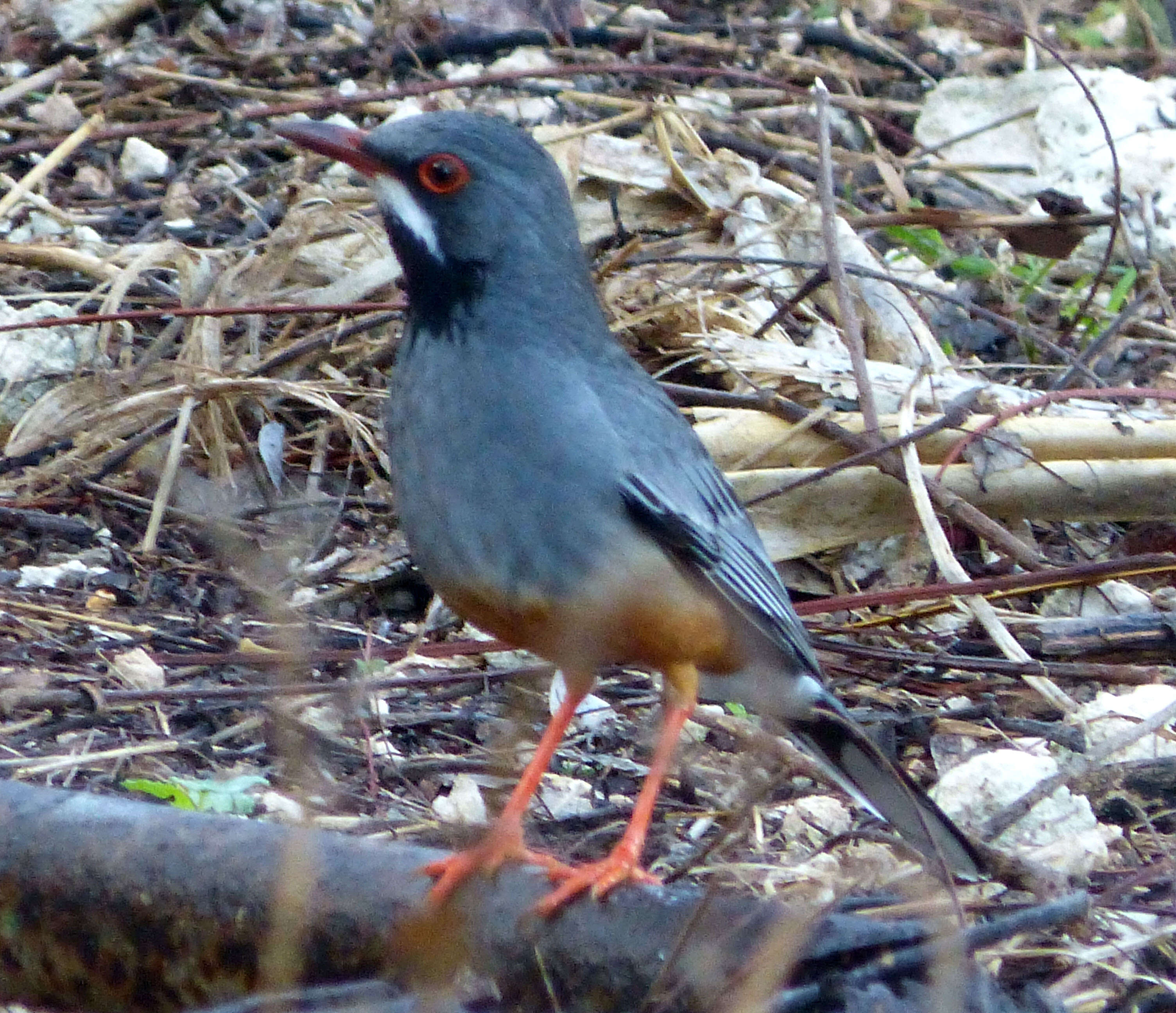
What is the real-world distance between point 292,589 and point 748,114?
508cm

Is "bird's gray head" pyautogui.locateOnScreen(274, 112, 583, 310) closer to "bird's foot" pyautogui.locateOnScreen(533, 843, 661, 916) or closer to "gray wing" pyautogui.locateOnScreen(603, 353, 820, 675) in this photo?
"gray wing" pyautogui.locateOnScreen(603, 353, 820, 675)

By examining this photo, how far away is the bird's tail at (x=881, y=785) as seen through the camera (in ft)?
12.9

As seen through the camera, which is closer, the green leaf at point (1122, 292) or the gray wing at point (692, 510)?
the gray wing at point (692, 510)

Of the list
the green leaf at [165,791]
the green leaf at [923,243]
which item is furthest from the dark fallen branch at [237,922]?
the green leaf at [923,243]

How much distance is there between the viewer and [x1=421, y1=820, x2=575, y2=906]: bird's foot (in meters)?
2.11

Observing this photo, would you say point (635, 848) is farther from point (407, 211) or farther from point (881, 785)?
point (407, 211)

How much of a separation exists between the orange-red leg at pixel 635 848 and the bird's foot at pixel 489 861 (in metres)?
0.07

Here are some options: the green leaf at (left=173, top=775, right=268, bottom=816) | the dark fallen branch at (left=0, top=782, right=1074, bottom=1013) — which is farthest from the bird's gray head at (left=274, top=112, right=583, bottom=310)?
the dark fallen branch at (left=0, top=782, right=1074, bottom=1013)

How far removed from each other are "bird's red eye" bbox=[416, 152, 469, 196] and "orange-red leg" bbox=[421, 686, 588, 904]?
4.24 feet

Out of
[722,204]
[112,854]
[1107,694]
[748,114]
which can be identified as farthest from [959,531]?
[112,854]

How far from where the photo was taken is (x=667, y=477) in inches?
168

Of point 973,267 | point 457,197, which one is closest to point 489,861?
point 457,197

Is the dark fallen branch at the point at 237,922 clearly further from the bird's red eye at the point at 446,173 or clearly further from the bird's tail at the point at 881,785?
the bird's red eye at the point at 446,173

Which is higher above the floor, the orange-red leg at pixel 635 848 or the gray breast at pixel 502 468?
the gray breast at pixel 502 468
